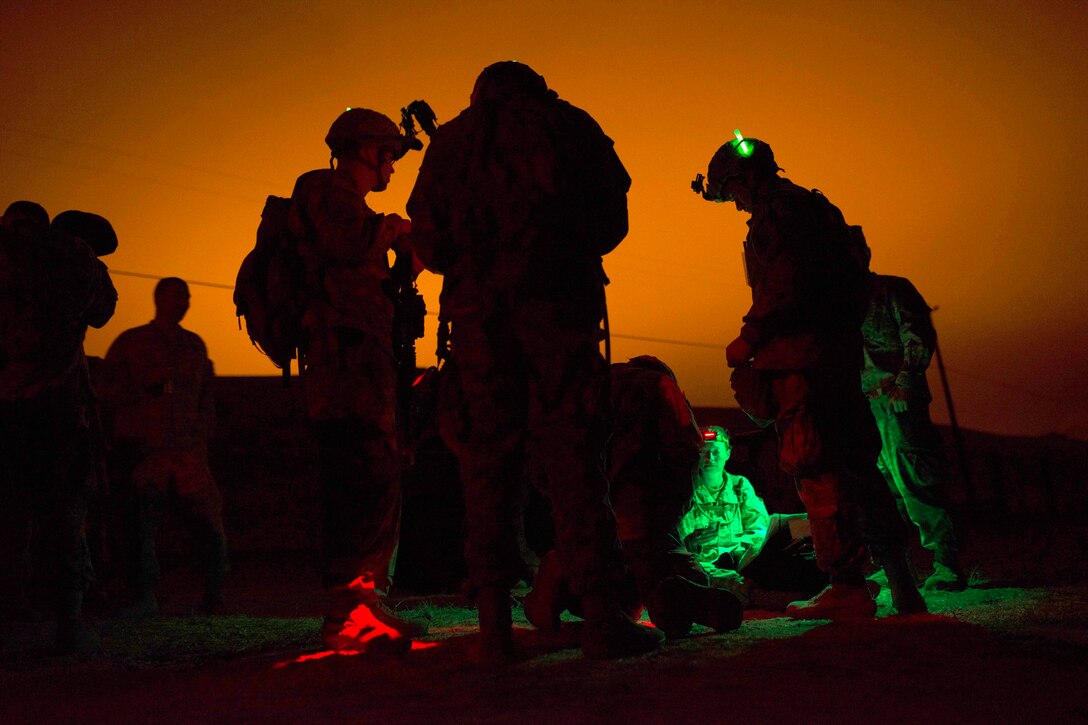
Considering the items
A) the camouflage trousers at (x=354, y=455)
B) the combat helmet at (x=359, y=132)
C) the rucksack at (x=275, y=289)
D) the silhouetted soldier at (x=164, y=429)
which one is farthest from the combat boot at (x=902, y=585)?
the silhouetted soldier at (x=164, y=429)

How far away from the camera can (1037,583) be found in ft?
14.9

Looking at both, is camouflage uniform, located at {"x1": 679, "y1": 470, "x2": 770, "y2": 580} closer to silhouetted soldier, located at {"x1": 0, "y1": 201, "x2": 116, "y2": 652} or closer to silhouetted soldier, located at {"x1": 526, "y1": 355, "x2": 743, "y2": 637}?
silhouetted soldier, located at {"x1": 526, "y1": 355, "x2": 743, "y2": 637}

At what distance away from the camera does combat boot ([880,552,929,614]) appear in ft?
11.3

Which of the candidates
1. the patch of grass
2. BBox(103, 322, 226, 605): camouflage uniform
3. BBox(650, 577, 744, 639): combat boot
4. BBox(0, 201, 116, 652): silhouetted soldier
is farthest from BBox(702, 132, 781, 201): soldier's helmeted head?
BBox(103, 322, 226, 605): camouflage uniform

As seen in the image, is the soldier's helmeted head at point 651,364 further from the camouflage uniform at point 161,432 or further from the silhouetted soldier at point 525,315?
the camouflage uniform at point 161,432

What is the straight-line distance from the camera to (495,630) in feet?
8.75

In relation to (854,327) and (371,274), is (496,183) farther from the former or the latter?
(854,327)

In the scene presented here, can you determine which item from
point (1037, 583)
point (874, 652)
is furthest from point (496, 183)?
point (1037, 583)

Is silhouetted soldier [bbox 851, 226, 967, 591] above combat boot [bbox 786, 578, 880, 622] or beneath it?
above

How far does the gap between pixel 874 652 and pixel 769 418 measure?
62.7 inches

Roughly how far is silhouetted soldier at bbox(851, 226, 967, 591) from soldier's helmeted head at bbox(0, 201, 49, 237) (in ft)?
14.4

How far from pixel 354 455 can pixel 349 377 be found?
34 centimetres

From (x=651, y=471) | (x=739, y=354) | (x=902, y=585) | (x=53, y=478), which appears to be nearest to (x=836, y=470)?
(x=902, y=585)

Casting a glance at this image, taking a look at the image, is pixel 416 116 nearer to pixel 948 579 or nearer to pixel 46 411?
pixel 46 411
